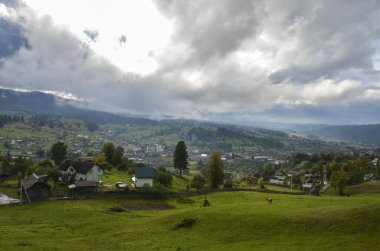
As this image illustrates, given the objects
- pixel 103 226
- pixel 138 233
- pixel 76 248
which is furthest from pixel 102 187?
pixel 76 248

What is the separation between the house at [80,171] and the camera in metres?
104

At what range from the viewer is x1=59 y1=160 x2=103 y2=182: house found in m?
104

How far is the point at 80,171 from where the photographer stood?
4151 inches

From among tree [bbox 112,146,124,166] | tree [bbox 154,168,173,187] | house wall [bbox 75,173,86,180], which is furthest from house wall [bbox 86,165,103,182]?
tree [bbox 112,146,124,166]

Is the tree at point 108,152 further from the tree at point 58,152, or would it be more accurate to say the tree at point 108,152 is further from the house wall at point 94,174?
the house wall at point 94,174

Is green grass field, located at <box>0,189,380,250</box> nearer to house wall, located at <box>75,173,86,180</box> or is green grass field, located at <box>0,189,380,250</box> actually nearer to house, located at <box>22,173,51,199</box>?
house, located at <box>22,173,51,199</box>

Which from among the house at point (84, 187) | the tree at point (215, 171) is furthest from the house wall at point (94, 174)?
the tree at point (215, 171)

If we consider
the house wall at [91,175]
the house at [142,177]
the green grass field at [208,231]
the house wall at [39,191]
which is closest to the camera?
the green grass field at [208,231]

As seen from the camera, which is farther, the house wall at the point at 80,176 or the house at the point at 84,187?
the house wall at the point at 80,176

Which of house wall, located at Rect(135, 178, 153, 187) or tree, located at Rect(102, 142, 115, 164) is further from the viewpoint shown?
tree, located at Rect(102, 142, 115, 164)

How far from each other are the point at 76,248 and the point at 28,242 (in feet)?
22.3

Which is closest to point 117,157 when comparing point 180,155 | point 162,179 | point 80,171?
point 180,155

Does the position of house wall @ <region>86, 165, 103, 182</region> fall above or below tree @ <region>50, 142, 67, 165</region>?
below

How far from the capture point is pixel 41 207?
6669 cm
